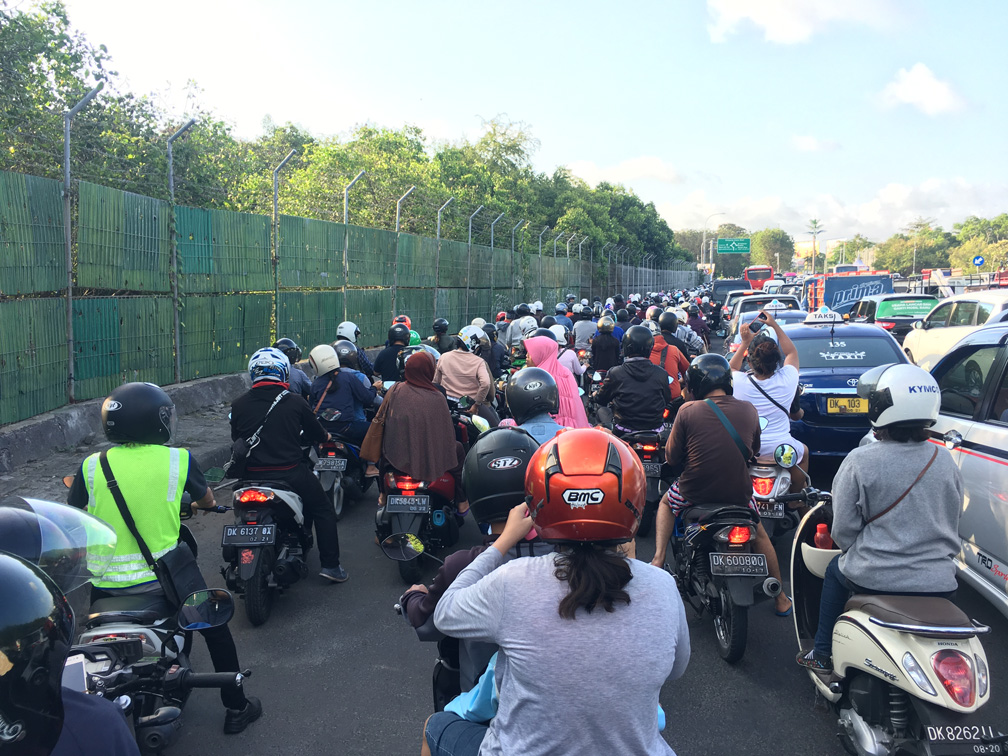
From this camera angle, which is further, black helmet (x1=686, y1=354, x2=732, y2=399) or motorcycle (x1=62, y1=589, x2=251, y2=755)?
black helmet (x1=686, y1=354, x2=732, y2=399)

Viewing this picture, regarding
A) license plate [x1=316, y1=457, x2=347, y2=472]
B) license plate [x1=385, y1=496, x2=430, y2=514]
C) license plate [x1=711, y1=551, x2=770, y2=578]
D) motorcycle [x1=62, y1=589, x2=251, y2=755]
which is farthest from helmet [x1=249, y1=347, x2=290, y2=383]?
license plate [x1=711, y1=551, x2=770, y2=578]

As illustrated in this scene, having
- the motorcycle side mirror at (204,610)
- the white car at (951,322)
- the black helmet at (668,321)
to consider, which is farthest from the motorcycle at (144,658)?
the white car at (951,322)

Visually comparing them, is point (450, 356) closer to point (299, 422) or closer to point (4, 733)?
point (299, 422)

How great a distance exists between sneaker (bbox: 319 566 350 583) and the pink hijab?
77.5 inches

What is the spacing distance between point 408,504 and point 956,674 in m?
3.55

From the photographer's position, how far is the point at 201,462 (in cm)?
834

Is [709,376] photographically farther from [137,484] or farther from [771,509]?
[137,484]

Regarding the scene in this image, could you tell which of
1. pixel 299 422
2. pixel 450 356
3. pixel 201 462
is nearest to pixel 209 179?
pixel 201 462

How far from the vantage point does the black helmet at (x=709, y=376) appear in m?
5.05

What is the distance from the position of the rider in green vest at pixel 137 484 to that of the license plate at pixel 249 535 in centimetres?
118

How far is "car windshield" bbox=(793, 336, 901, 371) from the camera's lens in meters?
8.45

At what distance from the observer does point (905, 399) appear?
3.27 m

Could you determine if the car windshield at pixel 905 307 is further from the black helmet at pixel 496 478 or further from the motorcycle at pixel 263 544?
the black helmet at pixel 496 478

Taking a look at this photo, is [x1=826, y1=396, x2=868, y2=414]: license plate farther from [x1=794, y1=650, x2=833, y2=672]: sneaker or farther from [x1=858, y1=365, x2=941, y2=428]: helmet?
A: [x1=858, y1=365, x2=941, y2=428]: helmet
